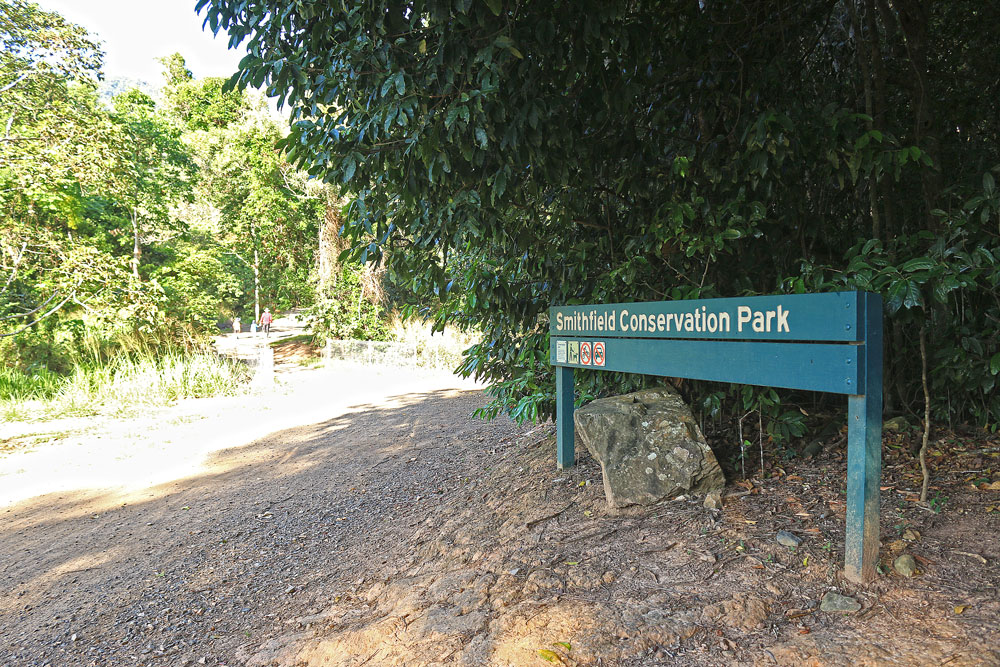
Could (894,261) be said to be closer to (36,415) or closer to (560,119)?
(560,119)

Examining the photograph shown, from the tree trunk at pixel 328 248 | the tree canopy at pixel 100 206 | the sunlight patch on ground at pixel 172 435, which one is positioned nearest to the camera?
the sunlight patch on ground at pixel 172 435

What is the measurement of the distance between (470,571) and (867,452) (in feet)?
6.54

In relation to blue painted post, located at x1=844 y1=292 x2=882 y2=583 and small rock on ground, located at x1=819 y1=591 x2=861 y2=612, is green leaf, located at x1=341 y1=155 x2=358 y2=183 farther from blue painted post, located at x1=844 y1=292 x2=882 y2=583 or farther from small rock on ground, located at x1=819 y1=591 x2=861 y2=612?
small rock on ground, located at x1=819 y1=591 x2=861 y2=612

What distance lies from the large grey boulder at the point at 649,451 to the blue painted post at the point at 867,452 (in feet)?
3.37

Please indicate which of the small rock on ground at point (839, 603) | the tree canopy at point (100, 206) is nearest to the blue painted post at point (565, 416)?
the small rock on ground at point (839, 603)

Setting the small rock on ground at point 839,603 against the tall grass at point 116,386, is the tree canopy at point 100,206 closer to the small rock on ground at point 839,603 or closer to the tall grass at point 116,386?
the tall grass at point 116,386

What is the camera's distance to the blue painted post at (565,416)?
4316mm

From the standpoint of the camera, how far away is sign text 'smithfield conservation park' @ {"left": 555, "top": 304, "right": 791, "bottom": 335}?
278cm

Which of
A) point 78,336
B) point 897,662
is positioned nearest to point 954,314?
point 897,662

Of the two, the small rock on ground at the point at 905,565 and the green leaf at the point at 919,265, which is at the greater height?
the green leaf at the point at 919,265

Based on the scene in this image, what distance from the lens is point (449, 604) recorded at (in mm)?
2982

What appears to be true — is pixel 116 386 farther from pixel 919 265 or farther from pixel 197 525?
pixel 919 265

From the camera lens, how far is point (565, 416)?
4.32m

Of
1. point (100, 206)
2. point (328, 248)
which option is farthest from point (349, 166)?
point (328, 248)
